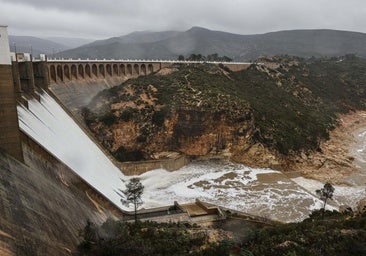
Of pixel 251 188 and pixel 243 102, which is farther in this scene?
pixel 243 102

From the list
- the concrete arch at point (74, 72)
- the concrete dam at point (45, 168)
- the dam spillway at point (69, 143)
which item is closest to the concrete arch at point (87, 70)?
the concrete arch at point (74, 72)

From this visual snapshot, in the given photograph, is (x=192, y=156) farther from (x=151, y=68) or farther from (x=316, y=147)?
(x=151, y=68)

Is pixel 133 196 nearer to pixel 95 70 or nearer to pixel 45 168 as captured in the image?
pixel 45 168

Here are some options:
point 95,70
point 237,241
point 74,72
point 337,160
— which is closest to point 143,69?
point 95,70

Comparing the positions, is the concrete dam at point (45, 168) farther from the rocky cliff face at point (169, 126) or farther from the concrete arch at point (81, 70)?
the concrete arch at point (81, 70)

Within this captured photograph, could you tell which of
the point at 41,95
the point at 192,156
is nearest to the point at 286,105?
the point at 192,156
